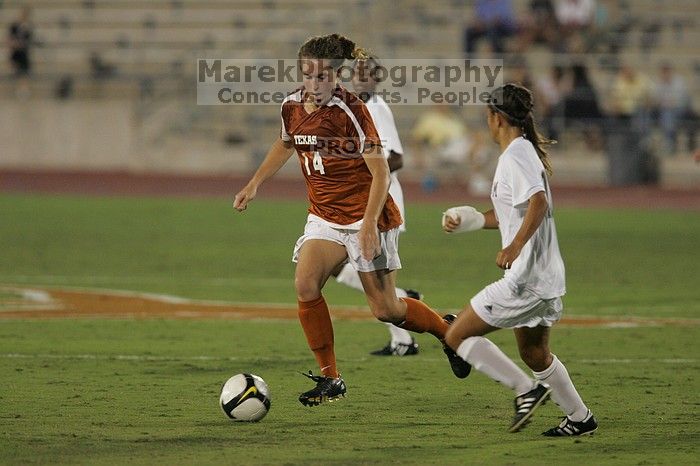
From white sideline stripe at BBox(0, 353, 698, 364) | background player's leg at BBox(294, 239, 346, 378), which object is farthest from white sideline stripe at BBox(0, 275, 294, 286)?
background player's leg at BBox(294, 239, 346, 378)

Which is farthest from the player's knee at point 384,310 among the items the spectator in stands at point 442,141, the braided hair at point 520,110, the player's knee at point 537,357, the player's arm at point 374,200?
the spectator in stands at point 442,141

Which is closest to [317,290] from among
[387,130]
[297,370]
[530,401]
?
[297,370]

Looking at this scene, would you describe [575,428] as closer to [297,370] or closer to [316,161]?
[316,161]

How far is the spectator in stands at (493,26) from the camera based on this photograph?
91.5 ft

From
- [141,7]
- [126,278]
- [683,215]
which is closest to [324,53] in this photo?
[126,278]

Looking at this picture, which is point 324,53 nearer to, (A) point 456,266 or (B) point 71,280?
(B) point 71,280

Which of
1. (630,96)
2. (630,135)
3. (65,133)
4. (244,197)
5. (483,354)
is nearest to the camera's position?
(483,354)

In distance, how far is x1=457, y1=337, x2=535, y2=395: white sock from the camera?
6391mm

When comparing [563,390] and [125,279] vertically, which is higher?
[563,390]

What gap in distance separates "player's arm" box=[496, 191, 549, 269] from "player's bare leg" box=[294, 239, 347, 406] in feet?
4.49

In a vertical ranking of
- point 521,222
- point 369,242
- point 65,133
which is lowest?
point 65,133

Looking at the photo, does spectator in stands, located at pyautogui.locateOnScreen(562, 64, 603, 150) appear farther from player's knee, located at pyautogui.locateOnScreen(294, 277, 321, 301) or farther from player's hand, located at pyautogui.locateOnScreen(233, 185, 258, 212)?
player's knee, located at pyautogui.locateOnScreen(294, 277, 321, 301)

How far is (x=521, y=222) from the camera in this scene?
6.40m

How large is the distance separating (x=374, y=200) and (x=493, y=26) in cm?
2138
